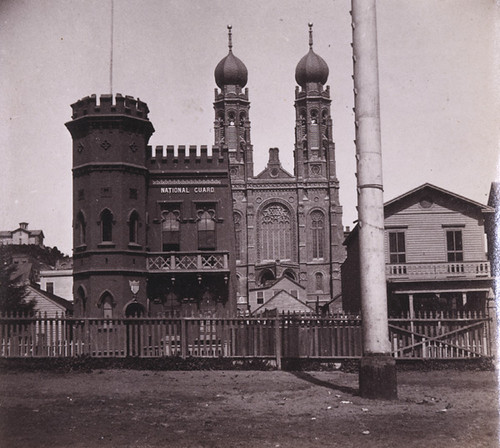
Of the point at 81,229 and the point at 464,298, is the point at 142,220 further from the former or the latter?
the point at 464,298

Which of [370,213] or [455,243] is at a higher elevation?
[455,243]

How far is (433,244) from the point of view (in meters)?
36.1

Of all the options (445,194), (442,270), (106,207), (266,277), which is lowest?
(442,270)

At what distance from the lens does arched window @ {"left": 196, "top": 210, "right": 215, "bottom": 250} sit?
32281 millimetres

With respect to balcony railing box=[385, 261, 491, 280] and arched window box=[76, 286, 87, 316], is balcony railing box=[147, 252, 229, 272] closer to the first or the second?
arched window box=[76, 286, 87, 316]

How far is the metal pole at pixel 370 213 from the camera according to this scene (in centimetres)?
1195

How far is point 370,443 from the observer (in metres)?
8.19


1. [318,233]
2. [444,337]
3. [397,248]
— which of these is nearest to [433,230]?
[397,248]

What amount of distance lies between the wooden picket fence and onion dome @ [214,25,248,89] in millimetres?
81782

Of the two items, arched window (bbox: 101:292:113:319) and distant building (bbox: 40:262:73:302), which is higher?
distant building (bbox: 40:262:73:302)

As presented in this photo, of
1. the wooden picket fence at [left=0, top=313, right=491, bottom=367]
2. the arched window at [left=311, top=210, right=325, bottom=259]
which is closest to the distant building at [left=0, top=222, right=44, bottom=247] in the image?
the arched window at [left=311, top=210, right=325, bottom=259]

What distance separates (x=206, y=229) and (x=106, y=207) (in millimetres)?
5265

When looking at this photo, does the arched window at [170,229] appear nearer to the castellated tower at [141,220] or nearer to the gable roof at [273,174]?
the castellated tower at [141,220]

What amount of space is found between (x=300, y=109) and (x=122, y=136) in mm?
71890
